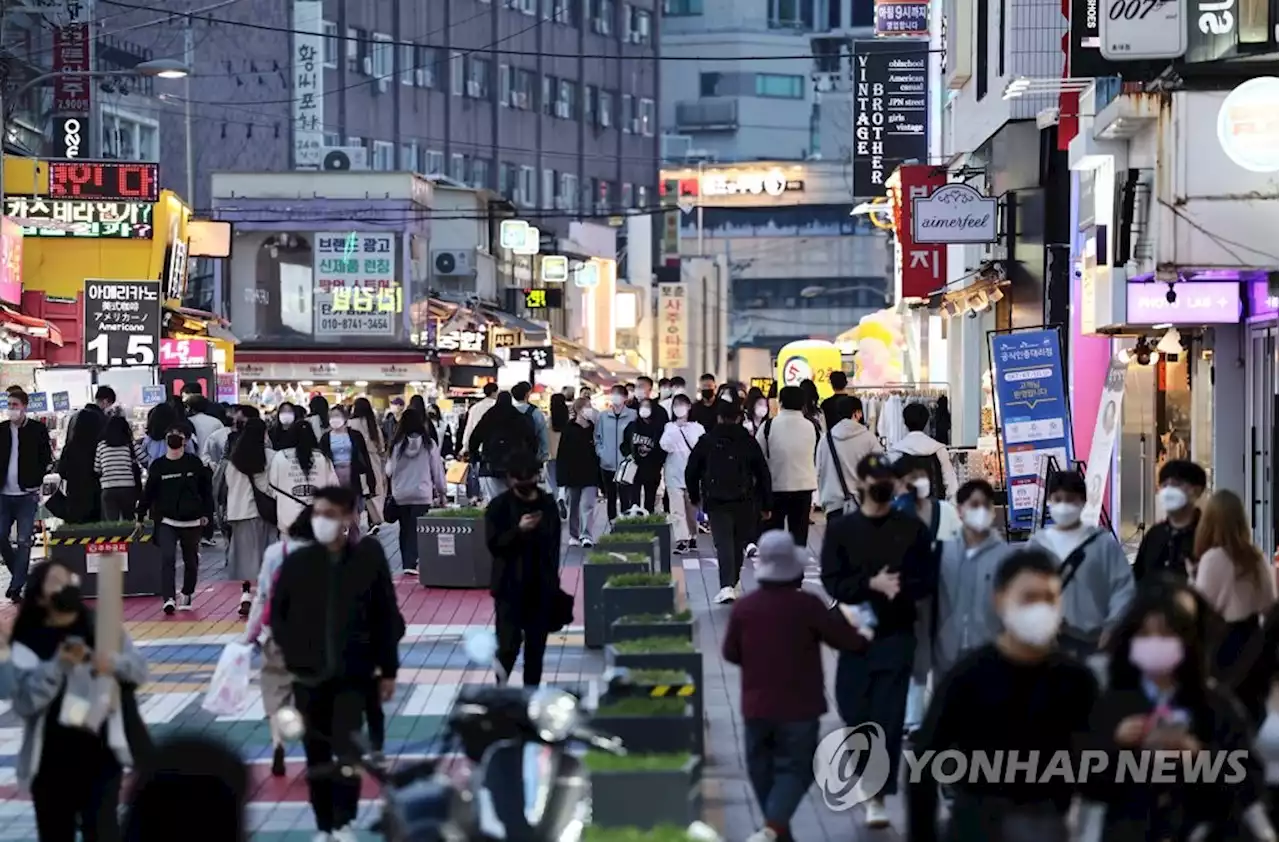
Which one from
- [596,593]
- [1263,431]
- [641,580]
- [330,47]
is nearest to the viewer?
[641,580]

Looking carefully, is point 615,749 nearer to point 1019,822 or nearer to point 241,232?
point 1019,822

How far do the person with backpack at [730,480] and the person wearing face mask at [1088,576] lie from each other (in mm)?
9130

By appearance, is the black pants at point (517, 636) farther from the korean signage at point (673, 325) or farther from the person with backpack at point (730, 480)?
the korean signage at point (673, 325)

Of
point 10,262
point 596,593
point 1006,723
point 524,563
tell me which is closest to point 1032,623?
point 1006,723

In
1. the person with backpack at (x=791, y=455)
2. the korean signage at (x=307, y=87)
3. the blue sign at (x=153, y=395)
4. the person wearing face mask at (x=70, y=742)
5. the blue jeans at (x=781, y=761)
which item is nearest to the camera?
the person wearing face mask at (x=70, y=742)

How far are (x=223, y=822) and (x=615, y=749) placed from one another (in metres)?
1.47

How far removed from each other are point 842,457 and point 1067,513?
30.4ft

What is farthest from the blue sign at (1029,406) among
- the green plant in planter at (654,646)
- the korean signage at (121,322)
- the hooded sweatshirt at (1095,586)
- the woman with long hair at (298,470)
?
the korean signage at (121,322)

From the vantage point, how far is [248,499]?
64.8ft

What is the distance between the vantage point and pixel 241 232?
191ft

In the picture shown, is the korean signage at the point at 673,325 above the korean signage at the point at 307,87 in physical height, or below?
below

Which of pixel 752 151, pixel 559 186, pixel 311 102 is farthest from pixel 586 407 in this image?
pixel 752 151

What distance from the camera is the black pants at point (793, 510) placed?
22.6m

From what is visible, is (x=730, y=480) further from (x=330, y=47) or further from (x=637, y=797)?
(x=330, y=47)
